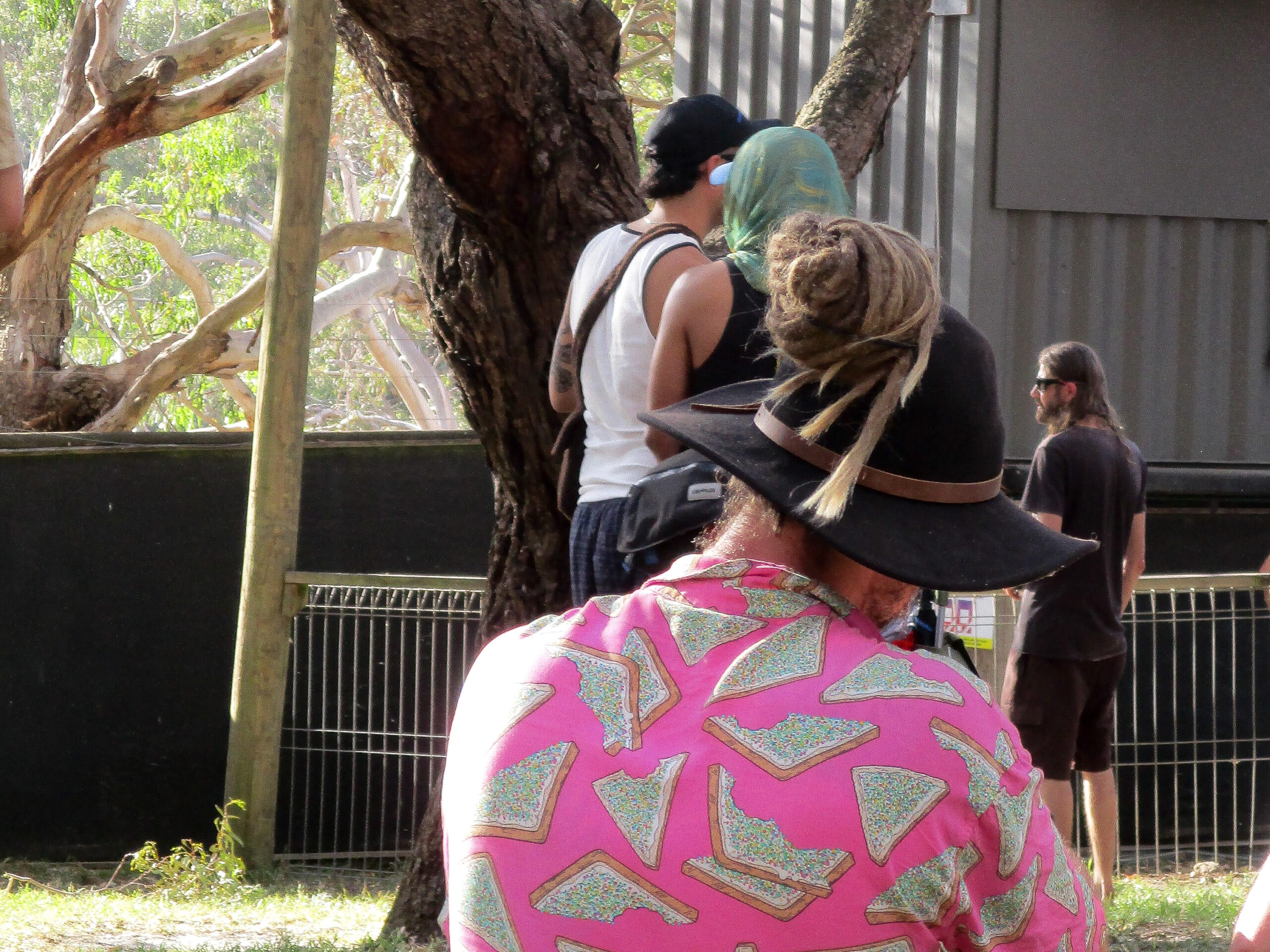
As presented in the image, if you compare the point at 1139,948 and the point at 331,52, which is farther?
the point at 331,52

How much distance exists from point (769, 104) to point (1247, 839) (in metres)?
4.67

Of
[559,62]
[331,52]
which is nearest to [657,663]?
[559,62]

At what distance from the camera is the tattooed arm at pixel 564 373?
3.06 meters

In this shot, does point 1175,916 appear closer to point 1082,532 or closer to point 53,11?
point 1082,532

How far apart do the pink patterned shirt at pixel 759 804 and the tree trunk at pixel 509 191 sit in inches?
92.6

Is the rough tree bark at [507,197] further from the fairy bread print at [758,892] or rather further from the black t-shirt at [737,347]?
the fairy bread print at [758,892]

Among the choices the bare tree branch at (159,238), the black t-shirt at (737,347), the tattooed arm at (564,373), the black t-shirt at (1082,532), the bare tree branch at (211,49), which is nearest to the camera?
the black t-shirt at (737,347)

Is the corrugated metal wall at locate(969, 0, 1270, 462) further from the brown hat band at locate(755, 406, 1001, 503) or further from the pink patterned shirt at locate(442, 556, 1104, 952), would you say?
the pink patterned shirt at locate(442, 556, 1104, 952)

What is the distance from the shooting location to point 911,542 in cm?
121

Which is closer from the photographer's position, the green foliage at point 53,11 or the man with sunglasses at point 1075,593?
the man with sunglasses at point 1075,593

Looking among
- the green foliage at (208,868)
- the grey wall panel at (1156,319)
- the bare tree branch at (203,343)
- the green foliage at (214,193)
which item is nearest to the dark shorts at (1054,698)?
the grey wall panel at (1156,319)

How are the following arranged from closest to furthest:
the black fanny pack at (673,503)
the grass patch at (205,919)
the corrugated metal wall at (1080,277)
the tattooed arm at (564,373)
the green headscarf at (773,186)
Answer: the black fanny pack at (673,503) → the green headscarf at (773,186) → the tattooed arm at (564,373) → the grass patch at (205,919) → the corrugated metal wall at (1080,277)

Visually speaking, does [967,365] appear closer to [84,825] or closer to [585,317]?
[585,317]

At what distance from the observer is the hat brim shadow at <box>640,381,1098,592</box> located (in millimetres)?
1190
